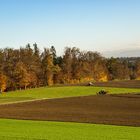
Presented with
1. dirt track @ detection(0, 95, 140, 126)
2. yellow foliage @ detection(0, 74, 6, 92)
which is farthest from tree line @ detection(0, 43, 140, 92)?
dirt track @ detection(0, 95, 140, 126)

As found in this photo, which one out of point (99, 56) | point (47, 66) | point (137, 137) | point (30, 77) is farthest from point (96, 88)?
point (137, 137)

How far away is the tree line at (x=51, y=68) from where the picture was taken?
360ft

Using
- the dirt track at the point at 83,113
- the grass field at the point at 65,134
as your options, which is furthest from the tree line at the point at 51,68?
the grass field at the point at 65,134

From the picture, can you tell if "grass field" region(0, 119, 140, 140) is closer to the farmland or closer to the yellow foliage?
the farmland

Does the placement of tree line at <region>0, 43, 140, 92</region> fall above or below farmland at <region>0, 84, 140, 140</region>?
above

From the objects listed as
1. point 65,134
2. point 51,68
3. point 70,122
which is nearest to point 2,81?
point 51,68

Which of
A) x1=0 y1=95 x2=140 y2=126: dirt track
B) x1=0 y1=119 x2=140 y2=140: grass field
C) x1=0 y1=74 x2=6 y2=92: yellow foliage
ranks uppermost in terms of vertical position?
x1=0 y1=74 x2=6 y2=92: yellow foliage

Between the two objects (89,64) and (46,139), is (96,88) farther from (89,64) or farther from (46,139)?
(46,139)

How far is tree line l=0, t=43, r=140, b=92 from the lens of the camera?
109625mm

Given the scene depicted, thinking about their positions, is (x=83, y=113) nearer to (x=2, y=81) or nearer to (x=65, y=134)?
(x=65, y=134)

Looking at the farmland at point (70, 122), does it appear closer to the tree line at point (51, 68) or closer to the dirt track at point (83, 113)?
the dirt track at point (83, 113)

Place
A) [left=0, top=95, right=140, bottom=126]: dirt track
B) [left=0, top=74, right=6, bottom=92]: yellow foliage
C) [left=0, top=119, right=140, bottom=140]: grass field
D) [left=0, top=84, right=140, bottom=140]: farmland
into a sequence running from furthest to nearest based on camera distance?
[left=0, top=74, right=6, bottom=92]: yellow foliage → [left=0, top=95, right=140, bottom=126]: dirt track → [left=0, top=84, right=140, bottom=140]: farmland → [left=0, top=119, right=140, bottom=140]: grass field

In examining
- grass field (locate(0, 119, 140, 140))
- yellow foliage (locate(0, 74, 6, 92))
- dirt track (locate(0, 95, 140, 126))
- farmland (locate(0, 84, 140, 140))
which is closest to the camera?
grass field (locate(0, 119, 140, 140))

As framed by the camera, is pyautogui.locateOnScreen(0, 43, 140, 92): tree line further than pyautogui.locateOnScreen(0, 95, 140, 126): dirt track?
Yes
